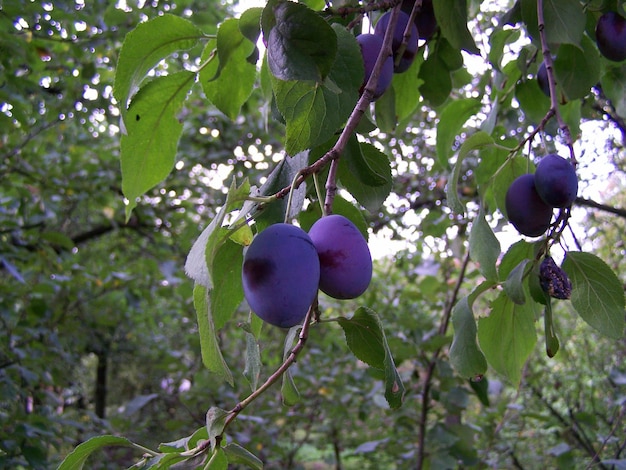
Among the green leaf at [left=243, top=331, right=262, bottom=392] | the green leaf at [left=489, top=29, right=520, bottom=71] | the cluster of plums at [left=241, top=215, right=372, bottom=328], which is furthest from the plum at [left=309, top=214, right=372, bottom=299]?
the green leaf at [left=489, top=29, right=520, bottom=71]

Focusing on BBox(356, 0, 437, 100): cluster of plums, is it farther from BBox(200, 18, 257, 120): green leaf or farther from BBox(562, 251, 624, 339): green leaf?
BBox(562, 251, 624, 339): green leaf

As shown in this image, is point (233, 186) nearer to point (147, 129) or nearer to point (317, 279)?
point (317, 279)

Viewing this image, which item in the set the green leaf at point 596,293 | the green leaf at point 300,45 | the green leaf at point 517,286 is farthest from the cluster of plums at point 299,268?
the green leaf at point 596,293

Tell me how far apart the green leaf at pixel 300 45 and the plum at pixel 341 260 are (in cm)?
12

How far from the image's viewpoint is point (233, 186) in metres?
0.40

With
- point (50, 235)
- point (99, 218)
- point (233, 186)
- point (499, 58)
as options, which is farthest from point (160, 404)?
point (233, 186)

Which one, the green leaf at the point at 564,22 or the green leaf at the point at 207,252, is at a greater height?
the green leaf at the point at 564,22

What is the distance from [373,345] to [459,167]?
23 centimetres

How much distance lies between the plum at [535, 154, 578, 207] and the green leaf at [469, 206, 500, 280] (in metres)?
0.08

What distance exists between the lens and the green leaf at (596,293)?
0.63 meters

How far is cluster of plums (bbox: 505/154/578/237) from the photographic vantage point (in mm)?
596

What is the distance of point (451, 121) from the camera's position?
95 centimetres

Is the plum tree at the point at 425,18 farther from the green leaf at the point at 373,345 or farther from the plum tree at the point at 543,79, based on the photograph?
the green leaf at the point at 373,345

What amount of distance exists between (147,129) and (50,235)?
1.52 meters
